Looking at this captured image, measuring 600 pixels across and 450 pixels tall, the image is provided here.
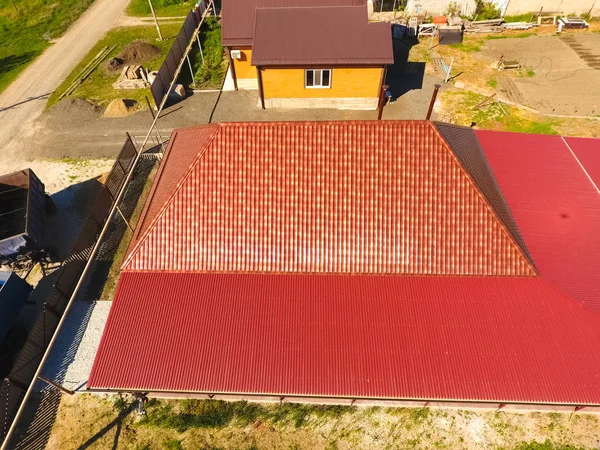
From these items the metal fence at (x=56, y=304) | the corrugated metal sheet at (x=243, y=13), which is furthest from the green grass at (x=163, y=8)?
the metal fence at (x=56, y=304)

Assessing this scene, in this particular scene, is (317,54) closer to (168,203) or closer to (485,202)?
(168,203)

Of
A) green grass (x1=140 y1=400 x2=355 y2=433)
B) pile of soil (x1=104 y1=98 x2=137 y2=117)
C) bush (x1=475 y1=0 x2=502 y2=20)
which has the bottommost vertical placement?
green grass (x1=140 y1=400 x2=355 y2=433)

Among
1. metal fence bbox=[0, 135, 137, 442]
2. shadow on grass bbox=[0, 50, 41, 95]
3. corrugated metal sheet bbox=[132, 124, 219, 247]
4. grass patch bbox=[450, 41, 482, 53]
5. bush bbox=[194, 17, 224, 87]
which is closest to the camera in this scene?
metal fence bbox=[0, 135, 137, 442]

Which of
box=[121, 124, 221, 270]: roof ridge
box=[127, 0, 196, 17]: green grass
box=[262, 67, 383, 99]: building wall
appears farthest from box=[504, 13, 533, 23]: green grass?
box=[121, 124, 221, 270]: roof ridge

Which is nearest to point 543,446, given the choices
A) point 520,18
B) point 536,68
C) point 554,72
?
point 554,72

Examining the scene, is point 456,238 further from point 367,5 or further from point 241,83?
point 241,83

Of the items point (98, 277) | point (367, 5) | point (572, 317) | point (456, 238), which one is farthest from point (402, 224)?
point (367, 5)

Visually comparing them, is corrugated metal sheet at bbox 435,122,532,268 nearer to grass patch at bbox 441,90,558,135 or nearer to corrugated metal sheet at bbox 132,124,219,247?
corrugated metal sheet at bbox 132,124,219,247
